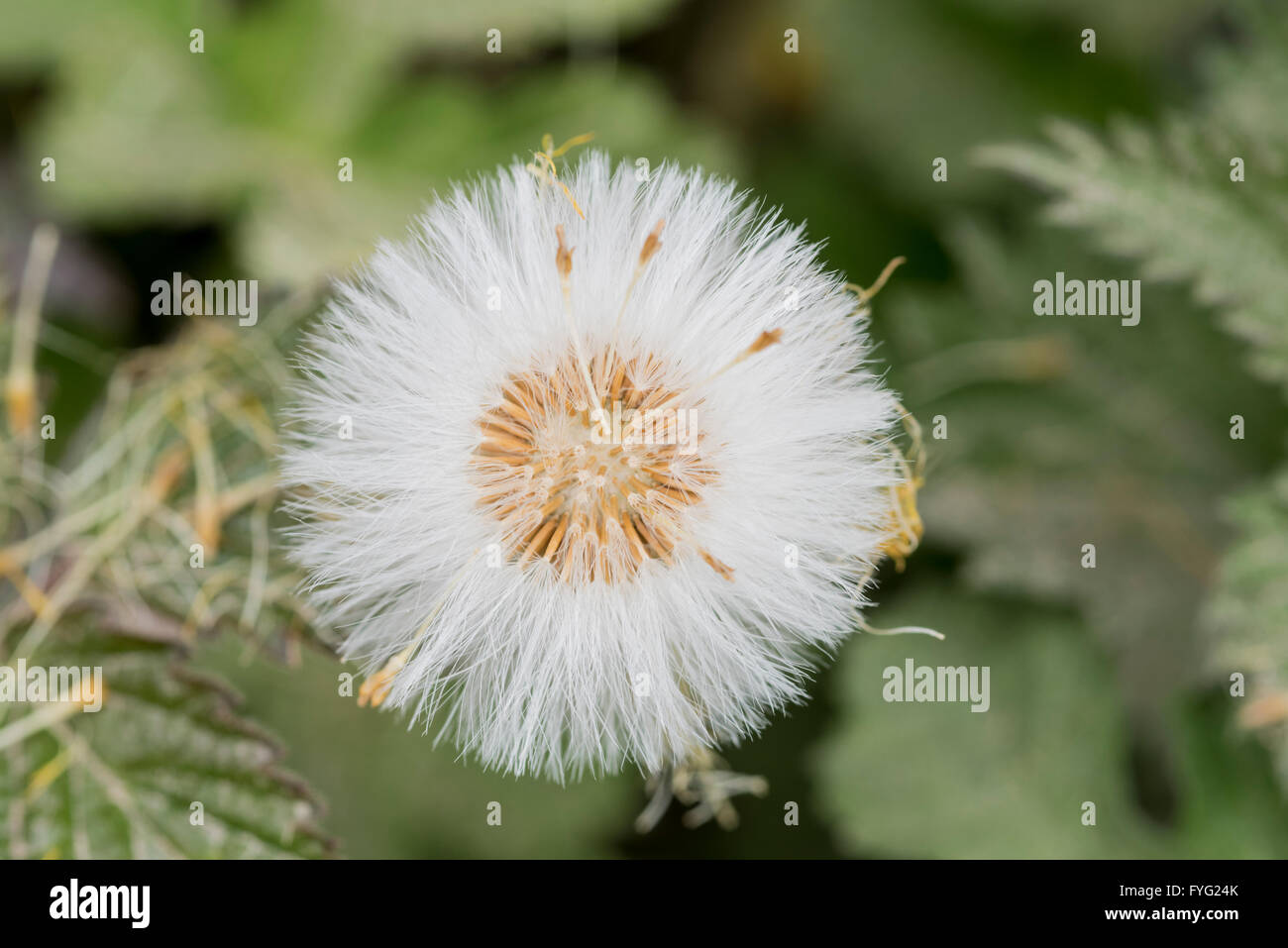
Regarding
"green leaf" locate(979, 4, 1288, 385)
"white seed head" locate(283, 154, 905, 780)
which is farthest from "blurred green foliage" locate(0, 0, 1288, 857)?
"white seed head" locate(283, 154, 905, 780)

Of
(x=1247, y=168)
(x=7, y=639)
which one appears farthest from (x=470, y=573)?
(x=1247, y=168)

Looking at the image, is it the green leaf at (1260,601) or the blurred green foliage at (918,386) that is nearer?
the green leaf at (1260,601)

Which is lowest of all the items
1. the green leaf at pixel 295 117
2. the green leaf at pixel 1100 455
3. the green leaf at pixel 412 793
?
the green leaf at pixel 412 793

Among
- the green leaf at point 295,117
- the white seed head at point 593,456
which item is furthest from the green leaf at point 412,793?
the white seed head at point 593,456

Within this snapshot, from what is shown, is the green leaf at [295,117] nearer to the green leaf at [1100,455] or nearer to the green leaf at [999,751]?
the green leaf at [1100,455]

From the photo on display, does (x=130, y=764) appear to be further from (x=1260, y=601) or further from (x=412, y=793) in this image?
(x=1260, y=601)

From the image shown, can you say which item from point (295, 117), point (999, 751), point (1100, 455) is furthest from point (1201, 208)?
point (295, 117)
